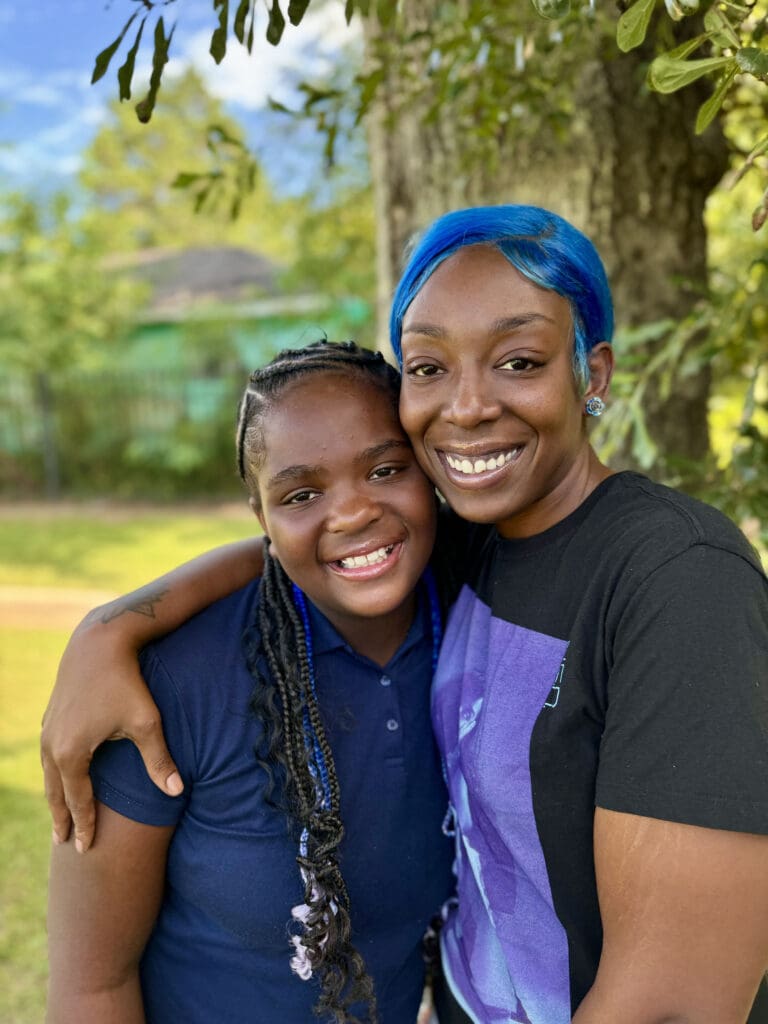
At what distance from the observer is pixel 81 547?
11.5 m

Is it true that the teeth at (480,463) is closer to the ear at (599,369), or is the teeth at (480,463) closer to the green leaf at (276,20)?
the ear at (599,369)

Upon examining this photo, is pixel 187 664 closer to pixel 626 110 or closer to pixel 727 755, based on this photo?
pixel 727 755

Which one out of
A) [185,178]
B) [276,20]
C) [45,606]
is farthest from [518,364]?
[45,606]

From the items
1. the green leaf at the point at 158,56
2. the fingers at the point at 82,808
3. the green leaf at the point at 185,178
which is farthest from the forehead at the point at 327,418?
the green leaf at the point at 185,178

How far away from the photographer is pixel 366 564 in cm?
190

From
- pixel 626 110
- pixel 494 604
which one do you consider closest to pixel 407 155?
pixel 626 110

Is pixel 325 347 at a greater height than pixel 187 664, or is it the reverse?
pixel 325 347

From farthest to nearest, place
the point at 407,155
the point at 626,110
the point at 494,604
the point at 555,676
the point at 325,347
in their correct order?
1. the point at 407,155
2. the point at 626,110
3. the point at 325,347
4. the point at 494,604
5. the point at 555,676

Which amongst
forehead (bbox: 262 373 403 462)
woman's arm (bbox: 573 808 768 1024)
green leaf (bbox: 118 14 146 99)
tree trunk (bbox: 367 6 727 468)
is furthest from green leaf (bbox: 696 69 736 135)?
tree trunk (bbox: 367 6 727 468)

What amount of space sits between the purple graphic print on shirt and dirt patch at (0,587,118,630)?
6.87 metres

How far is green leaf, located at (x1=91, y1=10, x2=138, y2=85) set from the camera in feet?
5.14

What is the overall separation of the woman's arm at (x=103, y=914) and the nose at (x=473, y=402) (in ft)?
3.07

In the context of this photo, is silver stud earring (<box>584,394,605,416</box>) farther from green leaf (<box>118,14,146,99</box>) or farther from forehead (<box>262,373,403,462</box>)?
green leaf (<box>118,14,146,99</box>)

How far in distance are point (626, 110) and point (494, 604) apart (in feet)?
6.26
